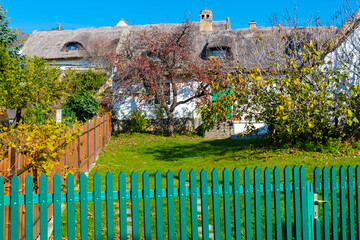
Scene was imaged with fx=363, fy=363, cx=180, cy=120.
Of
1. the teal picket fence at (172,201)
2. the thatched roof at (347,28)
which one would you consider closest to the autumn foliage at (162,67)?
the thatched roof at (347,28)

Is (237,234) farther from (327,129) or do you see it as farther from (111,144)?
(111,144)

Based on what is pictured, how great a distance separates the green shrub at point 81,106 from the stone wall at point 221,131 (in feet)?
19.3

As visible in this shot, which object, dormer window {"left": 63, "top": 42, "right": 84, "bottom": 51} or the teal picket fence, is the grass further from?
dormer window {"left": 63, "top": 42, "right": 84, "bottom": 51}

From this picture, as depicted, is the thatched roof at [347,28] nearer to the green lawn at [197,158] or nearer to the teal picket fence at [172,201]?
the green lawn at [197,158]

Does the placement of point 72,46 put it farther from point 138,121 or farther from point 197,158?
point 197,158

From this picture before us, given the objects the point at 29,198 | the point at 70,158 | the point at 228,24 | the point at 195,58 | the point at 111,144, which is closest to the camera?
the point at 29,198

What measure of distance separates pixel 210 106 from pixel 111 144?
601 centimetres

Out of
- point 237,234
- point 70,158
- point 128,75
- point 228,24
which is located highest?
point 228,24

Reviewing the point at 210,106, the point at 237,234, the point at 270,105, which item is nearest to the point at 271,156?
the point at 270,105

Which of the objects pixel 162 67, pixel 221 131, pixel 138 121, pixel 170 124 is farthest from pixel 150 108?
pixel 221 131

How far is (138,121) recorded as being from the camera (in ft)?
63.7

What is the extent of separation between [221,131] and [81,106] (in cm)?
717

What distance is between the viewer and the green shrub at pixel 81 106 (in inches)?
666

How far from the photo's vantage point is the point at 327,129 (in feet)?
36.6
